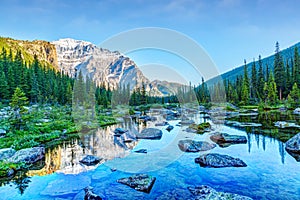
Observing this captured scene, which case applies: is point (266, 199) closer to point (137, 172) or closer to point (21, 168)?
point (137, 172)

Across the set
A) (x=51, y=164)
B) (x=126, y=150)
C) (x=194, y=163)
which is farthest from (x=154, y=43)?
(x=51, y=164)

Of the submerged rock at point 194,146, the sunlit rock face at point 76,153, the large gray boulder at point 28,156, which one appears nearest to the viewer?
the sunlit rock face at point 76,153

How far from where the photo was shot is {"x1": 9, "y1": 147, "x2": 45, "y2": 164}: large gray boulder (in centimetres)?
1277

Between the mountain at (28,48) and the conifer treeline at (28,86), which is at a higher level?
the mountain at (28,48)

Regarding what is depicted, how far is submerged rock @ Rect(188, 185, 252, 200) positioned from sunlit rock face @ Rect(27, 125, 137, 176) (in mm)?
6181

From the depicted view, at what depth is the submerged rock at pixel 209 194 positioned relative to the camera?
287 inches

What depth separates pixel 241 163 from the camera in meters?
11.3

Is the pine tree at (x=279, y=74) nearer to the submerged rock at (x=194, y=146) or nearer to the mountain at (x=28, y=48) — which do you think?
the submerged rock at (x=194, y=146)

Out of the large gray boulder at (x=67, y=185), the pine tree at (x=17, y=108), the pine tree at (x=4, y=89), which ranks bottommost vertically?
the large gray boulder at (x=67, y=185)

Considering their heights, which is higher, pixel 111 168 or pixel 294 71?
pixel 294 71

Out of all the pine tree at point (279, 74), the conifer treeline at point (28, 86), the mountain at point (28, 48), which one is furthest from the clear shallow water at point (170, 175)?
the mountain at point (28, 48)

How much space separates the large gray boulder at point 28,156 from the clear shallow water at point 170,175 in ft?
3.34

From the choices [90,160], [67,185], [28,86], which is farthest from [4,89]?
[67,185]

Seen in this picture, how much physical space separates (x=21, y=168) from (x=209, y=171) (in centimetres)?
1044
